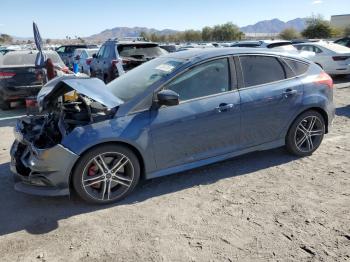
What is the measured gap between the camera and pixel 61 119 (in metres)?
4.45

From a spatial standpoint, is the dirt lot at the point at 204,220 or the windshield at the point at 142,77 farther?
the windshield at the point at 142,77

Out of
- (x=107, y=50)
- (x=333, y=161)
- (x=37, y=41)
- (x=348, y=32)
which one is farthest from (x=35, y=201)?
(x=348, y=32)

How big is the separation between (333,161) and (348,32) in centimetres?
5085

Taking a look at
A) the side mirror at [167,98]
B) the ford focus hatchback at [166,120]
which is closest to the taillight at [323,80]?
the ford focus hatchback at [166,120]

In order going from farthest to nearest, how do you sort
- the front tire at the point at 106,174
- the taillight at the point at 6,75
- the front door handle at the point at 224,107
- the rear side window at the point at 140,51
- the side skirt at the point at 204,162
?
the rear side window at the point at 140,51, the taillight at the point at 6,75, the front door handle at the point at 224,107, the side skirt at the point at 204,162, the front tire at the point at 106,174

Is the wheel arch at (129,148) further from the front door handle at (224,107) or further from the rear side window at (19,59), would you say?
the rear side window at (19,59)

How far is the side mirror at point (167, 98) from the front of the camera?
4.23m

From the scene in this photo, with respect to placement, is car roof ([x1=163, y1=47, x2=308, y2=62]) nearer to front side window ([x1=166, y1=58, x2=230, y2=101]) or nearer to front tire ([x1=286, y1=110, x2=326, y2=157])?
front side window ([x1=166, y1=58, x2=230, y2=101])

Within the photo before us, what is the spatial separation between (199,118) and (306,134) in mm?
1890

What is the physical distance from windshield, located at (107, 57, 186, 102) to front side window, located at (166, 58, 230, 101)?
185 mm

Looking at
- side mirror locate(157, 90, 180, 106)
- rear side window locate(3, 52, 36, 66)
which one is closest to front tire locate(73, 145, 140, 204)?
side mirror locate(157, 90, 180, 106)

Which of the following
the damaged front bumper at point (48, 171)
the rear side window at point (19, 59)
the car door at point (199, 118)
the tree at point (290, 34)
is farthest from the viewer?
the tree at point (290, 34)

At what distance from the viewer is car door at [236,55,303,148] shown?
4.91 m

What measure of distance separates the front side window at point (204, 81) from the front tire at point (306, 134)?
4.23 feet
